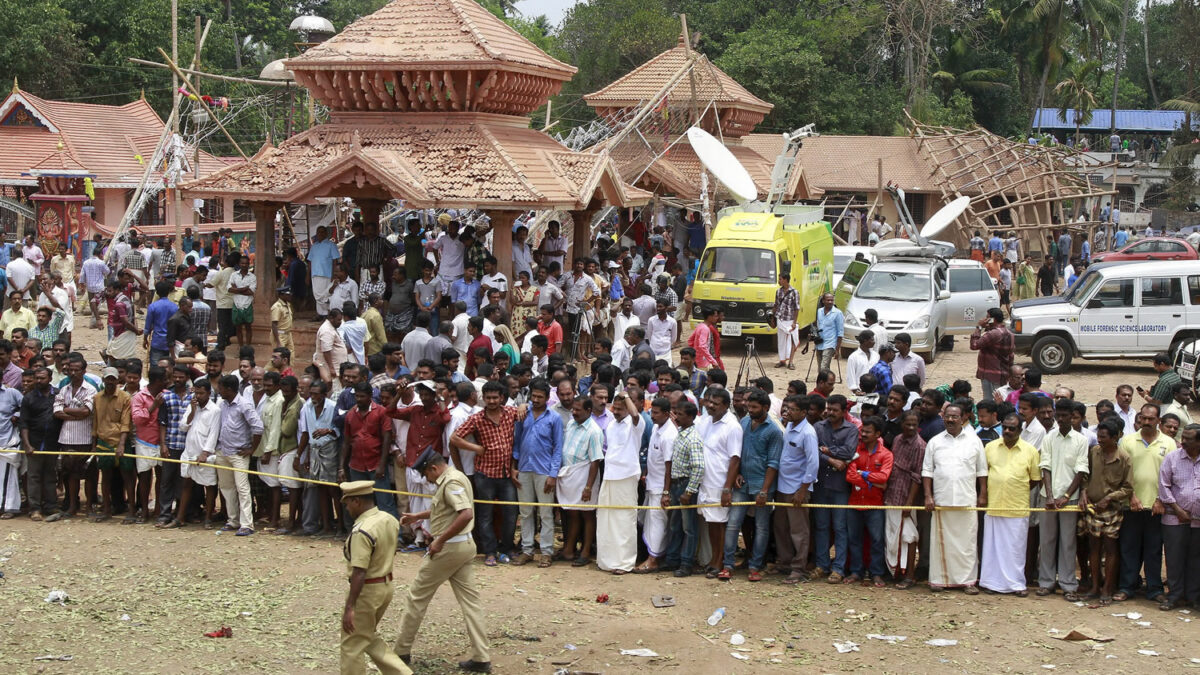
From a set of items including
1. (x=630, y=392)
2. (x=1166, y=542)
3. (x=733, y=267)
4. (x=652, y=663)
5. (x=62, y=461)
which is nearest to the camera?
(x=652, y=663)

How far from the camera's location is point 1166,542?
1014 cm

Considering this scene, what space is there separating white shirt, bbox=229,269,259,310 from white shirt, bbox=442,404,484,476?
8.13 m

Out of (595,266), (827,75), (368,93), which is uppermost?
(827,75)

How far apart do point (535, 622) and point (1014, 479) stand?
4112 mm

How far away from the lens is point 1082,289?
66.0 feet

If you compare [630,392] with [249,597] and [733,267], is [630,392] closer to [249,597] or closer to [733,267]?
[249,597]

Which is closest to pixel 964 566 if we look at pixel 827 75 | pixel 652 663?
pixel 652 663

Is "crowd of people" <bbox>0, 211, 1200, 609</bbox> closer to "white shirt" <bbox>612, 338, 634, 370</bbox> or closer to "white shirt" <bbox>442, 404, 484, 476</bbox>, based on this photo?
"white shirt" <bbox>442, 404, 484, 476</bbox>

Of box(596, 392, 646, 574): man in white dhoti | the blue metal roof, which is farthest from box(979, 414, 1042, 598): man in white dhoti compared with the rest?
the blue metal roof

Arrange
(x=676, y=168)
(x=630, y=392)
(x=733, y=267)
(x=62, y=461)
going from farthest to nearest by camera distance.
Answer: (x=676, y=168)
(x=733, y=267)
(x=62, y=461)
(x=630, y=392)

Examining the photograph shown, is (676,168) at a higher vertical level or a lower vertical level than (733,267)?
higher

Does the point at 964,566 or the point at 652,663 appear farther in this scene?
the point at 964,566

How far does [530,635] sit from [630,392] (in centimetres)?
290

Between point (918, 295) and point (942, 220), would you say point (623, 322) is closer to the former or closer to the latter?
point (918, 295)
